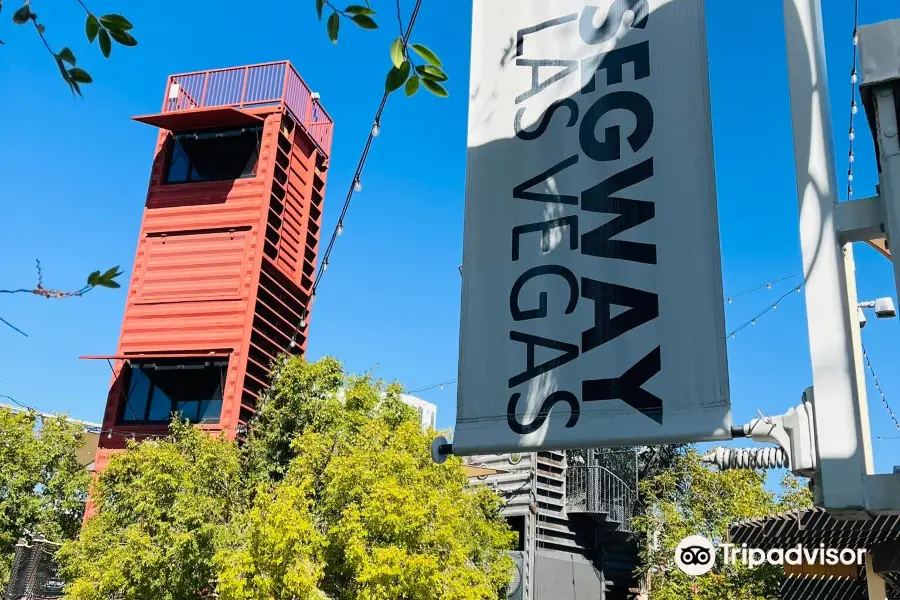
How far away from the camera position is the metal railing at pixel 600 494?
79.7 feet

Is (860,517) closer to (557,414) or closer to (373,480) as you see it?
(557,414)

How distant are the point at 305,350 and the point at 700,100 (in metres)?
21.2

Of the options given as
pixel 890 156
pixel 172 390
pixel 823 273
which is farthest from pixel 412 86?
pixel 172 390

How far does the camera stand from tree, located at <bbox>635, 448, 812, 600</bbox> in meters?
20.0

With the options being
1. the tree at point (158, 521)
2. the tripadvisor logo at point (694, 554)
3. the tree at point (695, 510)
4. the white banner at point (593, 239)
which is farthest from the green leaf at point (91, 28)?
the tree at point (695, 510)

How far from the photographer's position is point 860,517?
193 inches

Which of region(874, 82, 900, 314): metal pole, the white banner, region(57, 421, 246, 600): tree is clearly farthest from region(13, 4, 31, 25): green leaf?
region(57, 421, 246, 600): tree

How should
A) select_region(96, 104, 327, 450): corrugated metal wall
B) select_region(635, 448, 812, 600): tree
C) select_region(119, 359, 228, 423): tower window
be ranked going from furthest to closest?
select_region(96, 104, 327, 450): corrugated metal wall < select_region(119, 359, 228, 423): tower window < select_region(635, 448, 812, 600): tree

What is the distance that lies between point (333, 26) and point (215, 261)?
69.6 ft

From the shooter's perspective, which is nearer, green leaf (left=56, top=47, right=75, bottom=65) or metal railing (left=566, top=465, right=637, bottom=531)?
green leaf (left=56, top=47, right=75, bottom=65)

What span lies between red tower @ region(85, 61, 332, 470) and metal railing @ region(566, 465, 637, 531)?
375 inches

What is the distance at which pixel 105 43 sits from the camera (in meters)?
3.08

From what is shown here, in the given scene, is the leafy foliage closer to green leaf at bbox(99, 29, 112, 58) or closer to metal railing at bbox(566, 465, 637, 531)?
green leaf at bbox(99, 29, 112, 58)

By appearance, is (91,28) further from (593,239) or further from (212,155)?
(212,155)
